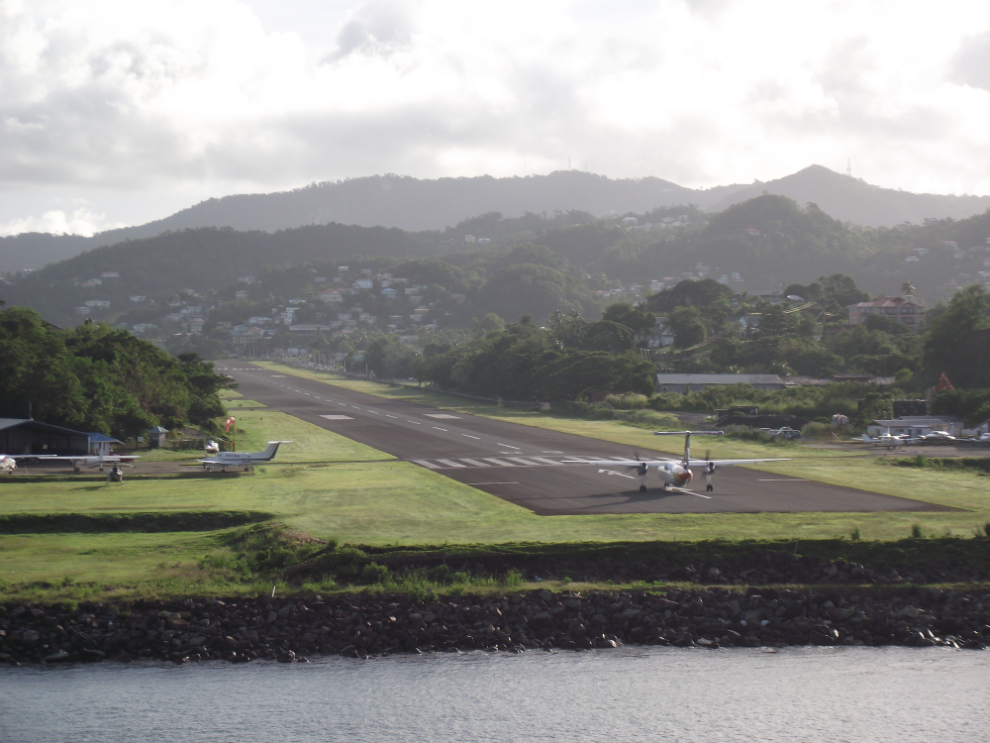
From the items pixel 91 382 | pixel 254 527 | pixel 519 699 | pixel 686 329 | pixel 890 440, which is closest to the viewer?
pixel 519 699

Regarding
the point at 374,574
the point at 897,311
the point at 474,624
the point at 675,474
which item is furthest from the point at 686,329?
the point at 474,624

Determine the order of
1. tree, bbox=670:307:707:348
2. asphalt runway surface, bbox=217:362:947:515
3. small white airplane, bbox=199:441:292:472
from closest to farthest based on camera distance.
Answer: asphalt runway surface, bbox=217:362:947:515, small white airplane, bbox=199:441:292:472, tree, bbox=670:307:707:348

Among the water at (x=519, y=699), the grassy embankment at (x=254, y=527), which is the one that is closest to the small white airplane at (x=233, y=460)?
the grassy embankment at (x=254, y=527)

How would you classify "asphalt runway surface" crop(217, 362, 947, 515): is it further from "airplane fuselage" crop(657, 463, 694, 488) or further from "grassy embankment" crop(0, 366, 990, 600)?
"grassy embankment" crop(0, 366, 990, 600)

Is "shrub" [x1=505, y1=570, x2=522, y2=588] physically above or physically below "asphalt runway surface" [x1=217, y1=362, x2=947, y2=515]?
below

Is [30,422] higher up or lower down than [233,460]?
higher up

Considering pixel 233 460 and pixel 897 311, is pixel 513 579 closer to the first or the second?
pixel 233 460

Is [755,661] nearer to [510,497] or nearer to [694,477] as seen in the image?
[510,497]

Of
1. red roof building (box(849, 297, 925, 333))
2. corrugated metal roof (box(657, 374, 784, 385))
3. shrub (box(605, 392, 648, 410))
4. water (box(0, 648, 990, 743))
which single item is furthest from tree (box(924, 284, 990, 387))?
water (box(0, 648, 990, 743))
